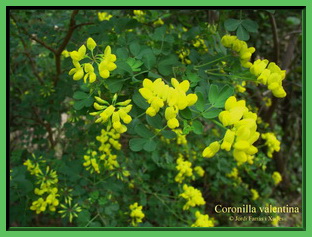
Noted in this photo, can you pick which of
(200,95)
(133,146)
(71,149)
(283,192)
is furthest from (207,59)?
(283,192)

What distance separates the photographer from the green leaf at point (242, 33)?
123cm

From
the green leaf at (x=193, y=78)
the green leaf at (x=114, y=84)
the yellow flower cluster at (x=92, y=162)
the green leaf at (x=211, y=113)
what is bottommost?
the yellow flower cluster at (x=92, y=162)

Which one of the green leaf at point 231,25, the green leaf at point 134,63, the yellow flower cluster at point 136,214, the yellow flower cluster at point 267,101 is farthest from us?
the yellow flower cluster at point 267,101

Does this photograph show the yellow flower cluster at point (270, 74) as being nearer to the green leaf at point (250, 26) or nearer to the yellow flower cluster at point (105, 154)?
the green leaf at point (250, 26)

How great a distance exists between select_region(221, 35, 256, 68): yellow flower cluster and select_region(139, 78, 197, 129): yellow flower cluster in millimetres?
363

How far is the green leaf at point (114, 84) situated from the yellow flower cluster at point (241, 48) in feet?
1.52

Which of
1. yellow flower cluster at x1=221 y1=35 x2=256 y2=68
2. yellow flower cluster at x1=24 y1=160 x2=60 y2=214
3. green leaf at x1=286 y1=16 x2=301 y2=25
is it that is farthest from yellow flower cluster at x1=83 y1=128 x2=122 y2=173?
green leaf at x1=286 y1=16 x2=301 y2=25

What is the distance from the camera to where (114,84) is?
1.03 m

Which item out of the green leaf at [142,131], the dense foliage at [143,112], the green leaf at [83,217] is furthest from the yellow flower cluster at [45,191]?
the green leaf at [142,131]

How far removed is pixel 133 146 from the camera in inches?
40.7

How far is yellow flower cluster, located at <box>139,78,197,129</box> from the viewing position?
89 centimetres

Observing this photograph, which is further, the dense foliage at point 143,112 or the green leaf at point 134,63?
the green leaf at point 134,63

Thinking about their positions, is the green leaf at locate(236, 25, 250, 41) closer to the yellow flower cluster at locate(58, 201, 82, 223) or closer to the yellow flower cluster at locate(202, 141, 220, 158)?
the yellow flower cluster at locate(202, 141, 220, 158)

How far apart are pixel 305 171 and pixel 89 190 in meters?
1.15
